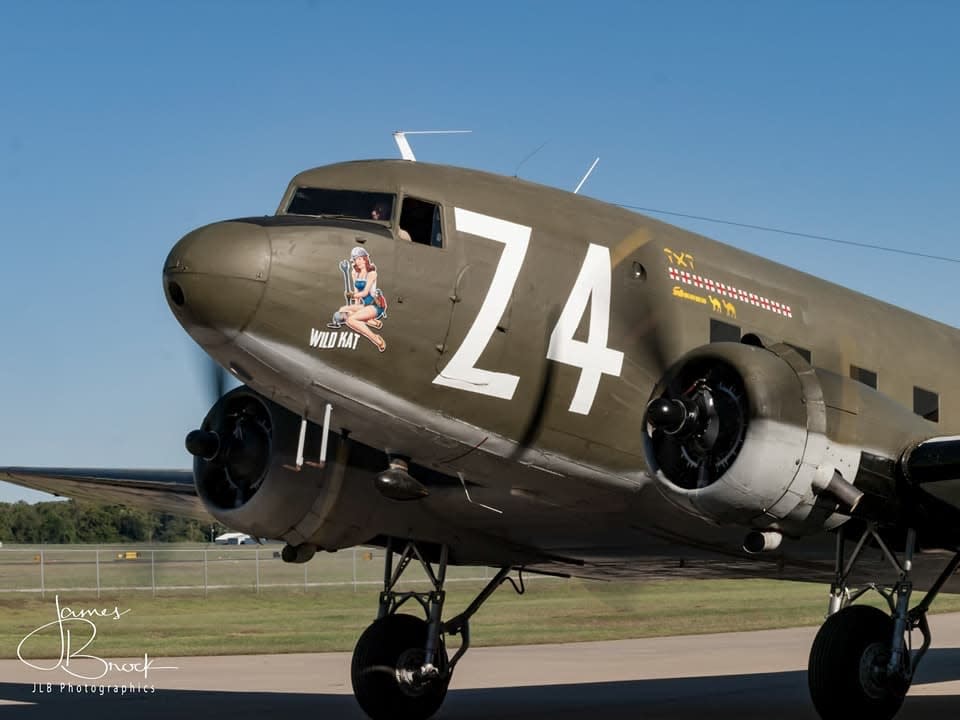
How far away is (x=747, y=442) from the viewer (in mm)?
10508

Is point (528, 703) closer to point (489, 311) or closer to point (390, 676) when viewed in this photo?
point (390, 676)

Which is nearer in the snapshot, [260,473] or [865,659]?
[865,659]

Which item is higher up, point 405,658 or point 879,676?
point 879,676

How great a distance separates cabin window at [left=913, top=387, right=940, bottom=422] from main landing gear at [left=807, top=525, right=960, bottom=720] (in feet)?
10.3

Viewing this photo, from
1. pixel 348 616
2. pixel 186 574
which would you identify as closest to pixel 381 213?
pixel 348 616

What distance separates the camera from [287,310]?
33.1 ft

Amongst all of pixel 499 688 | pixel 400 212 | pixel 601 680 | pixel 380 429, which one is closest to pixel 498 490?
pixel 380 429

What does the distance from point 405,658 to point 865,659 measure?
5029 mm

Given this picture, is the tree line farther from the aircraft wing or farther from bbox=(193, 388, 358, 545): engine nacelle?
bbox=(193, 388, 358, 545): engine nacelle

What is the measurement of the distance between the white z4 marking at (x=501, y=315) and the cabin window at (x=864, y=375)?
3.24m

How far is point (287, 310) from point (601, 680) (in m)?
10.9

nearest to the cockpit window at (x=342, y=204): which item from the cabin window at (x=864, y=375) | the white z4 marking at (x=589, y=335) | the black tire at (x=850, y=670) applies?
the white z4 marking at (x=589, y=335)

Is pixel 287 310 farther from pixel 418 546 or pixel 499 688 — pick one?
pixel 499 688

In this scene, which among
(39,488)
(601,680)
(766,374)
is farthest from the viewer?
(601,680)
